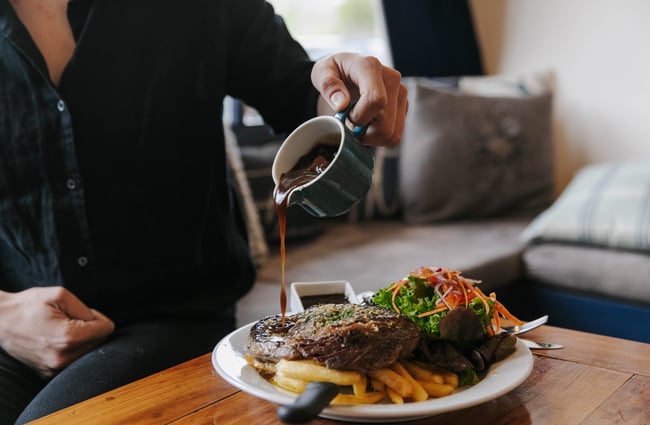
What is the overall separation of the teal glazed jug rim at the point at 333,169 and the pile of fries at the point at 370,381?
0.70ft

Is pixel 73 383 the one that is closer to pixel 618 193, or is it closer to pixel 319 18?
pixel 618 193

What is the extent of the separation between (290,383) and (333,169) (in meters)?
0.27

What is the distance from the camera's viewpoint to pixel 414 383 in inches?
30.9

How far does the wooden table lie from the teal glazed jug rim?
26cm

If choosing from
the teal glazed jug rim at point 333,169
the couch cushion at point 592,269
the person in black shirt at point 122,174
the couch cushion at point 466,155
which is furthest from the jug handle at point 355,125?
the couch cushion at point 466,155

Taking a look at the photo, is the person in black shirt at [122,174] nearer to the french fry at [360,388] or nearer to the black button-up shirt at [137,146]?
the black button-up shirt at [137,146]

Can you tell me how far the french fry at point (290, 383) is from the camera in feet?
2.55

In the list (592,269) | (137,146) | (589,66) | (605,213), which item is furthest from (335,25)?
(137,146)

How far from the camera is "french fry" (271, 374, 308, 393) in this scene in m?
0.78

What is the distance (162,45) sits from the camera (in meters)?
1.33

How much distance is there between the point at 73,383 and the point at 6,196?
0.39 metres

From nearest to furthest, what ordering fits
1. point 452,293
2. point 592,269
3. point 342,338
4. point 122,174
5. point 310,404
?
point 310,404 < point 342,338 < point 452,293 < point 122,174 < point 592,269

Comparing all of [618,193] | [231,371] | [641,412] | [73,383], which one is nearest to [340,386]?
[231,371]

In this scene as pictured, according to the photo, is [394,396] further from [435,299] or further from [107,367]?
[107,367]
